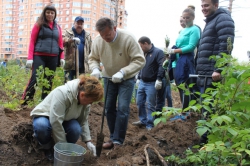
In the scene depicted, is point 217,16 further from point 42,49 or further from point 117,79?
point 42,49

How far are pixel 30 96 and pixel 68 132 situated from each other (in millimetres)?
1860

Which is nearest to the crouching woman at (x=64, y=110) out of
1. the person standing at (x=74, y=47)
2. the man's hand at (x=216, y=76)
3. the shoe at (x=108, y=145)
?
the shoe at (x=108, y=145)

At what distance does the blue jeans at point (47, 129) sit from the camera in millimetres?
2281

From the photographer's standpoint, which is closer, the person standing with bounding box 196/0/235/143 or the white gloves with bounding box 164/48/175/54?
the person standing with bounding box 196/0/235/143

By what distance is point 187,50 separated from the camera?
3.63m

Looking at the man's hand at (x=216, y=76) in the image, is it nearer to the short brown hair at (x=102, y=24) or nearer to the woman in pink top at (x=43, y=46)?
the short brown hair at (x=102, y=24)

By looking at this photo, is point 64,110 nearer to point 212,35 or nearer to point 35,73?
point 35,73

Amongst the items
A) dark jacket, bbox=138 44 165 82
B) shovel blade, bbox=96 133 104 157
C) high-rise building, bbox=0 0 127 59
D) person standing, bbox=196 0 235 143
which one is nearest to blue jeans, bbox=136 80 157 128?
dark jacket, bbox=138 44 165 82

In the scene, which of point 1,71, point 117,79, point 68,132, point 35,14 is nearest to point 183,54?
point 117,79

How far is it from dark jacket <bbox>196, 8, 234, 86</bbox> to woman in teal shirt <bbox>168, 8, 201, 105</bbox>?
1.84 ft

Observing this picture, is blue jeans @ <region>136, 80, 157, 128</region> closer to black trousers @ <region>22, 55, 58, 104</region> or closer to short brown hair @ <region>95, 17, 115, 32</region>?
black trousers @ <region>22, 55, 58, 104</region>

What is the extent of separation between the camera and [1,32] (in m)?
50.0

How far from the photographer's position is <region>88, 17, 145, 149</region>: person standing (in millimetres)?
2859

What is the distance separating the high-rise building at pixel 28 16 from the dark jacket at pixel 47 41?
34.0 m
